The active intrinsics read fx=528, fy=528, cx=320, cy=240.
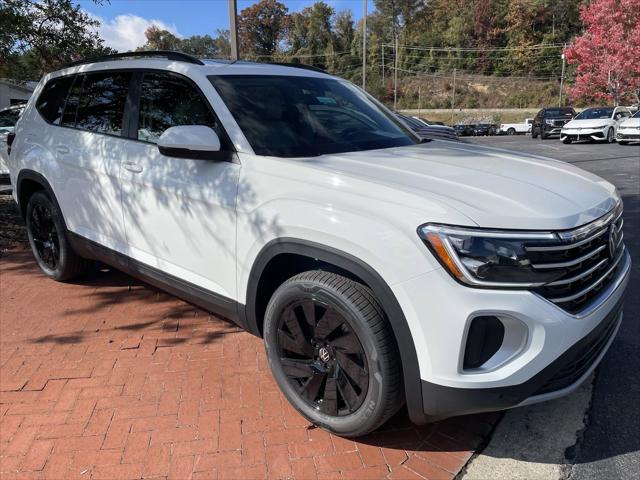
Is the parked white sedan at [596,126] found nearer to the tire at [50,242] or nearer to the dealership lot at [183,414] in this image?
the dealership lot at [183,414]

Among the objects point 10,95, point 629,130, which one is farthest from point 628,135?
point 10,95

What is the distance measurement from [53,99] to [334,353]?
11.8 ft

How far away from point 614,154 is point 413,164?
594 inches

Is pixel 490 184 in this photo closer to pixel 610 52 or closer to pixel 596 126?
pixel 596 126

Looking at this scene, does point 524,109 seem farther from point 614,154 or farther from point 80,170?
point 80,170

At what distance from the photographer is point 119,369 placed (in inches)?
130

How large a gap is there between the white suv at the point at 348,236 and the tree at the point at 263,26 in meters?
92.1

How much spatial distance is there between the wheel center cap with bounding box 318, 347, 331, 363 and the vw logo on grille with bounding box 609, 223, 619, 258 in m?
1.43

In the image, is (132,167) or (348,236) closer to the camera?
(348,236)

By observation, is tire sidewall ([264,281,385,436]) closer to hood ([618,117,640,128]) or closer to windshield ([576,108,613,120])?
hood ([618,117,640,128])

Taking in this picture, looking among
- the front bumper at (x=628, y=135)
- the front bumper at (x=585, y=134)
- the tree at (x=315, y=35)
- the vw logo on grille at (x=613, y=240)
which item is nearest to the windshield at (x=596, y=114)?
the front bumper at (x=585, y=134)

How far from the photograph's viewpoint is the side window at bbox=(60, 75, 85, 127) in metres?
4.24

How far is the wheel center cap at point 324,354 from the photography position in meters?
2.55

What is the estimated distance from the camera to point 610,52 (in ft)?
105
